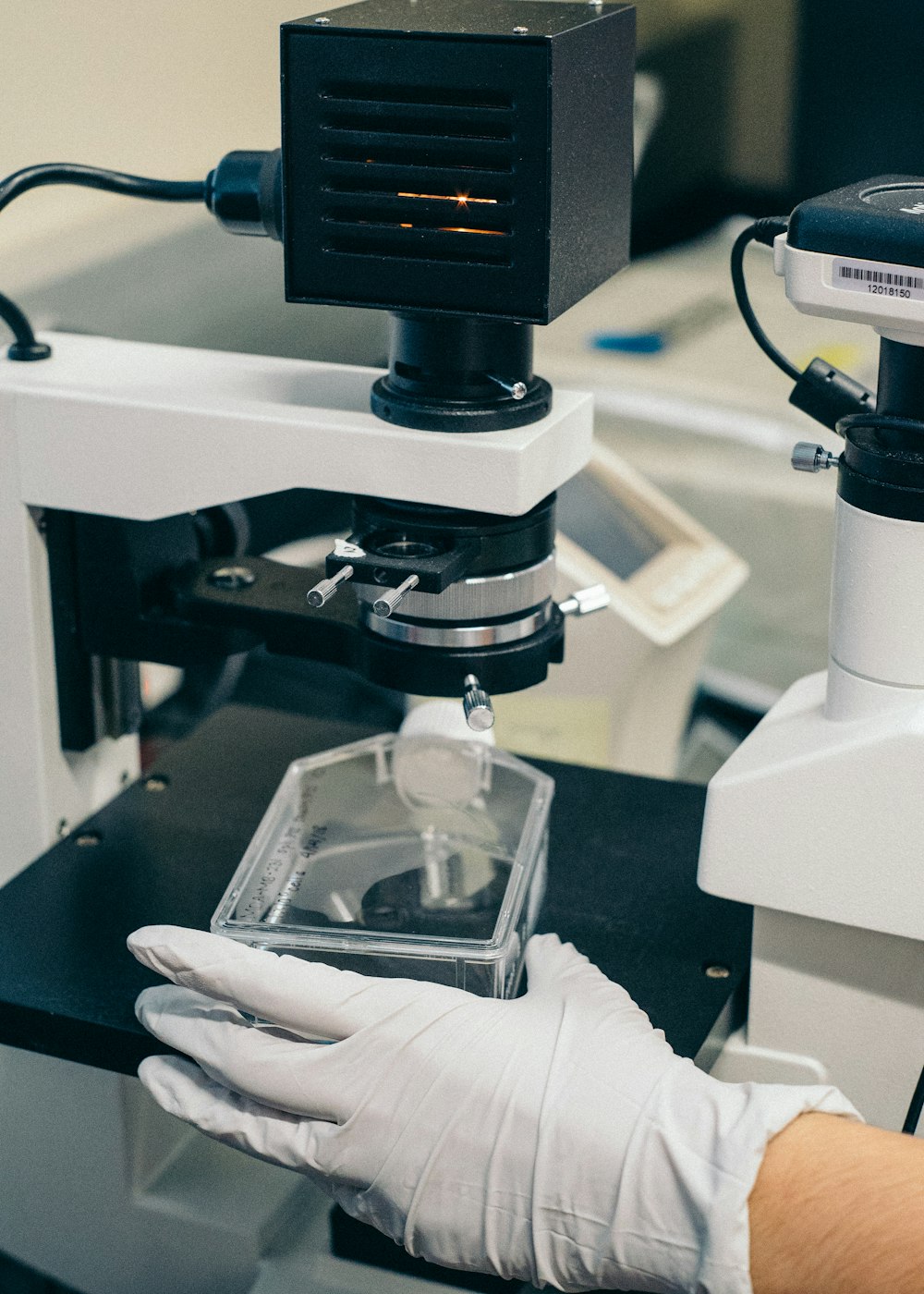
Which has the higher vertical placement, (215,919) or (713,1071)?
(215,919)

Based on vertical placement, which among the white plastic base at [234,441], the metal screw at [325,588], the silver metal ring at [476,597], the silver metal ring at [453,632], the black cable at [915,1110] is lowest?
the black cable at [915,1110]

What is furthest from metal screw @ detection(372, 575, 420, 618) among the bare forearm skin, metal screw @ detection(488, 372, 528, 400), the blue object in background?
the blue object in background

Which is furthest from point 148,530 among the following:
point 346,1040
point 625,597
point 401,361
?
point 625,597

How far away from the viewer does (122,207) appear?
4.56 ft

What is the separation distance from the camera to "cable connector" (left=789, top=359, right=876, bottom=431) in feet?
2.89

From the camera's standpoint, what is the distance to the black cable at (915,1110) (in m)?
0.87

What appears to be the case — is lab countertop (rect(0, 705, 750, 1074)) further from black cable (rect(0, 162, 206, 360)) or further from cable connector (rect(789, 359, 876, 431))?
black cable (rect(0, 162, 206, 360))

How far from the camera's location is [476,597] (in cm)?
87

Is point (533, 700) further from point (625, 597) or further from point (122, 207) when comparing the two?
point (122, 207)

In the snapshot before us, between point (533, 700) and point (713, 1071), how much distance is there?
0.66 metres

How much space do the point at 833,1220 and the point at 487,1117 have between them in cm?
19

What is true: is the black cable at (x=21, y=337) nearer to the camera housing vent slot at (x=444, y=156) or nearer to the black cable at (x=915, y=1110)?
the camera housing vent slot at (x=444, y=156)

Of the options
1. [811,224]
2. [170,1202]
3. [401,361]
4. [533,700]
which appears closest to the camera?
[811,224]

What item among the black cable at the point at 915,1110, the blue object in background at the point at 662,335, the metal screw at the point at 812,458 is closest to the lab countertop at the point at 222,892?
the black cable at the point at 915,1110
